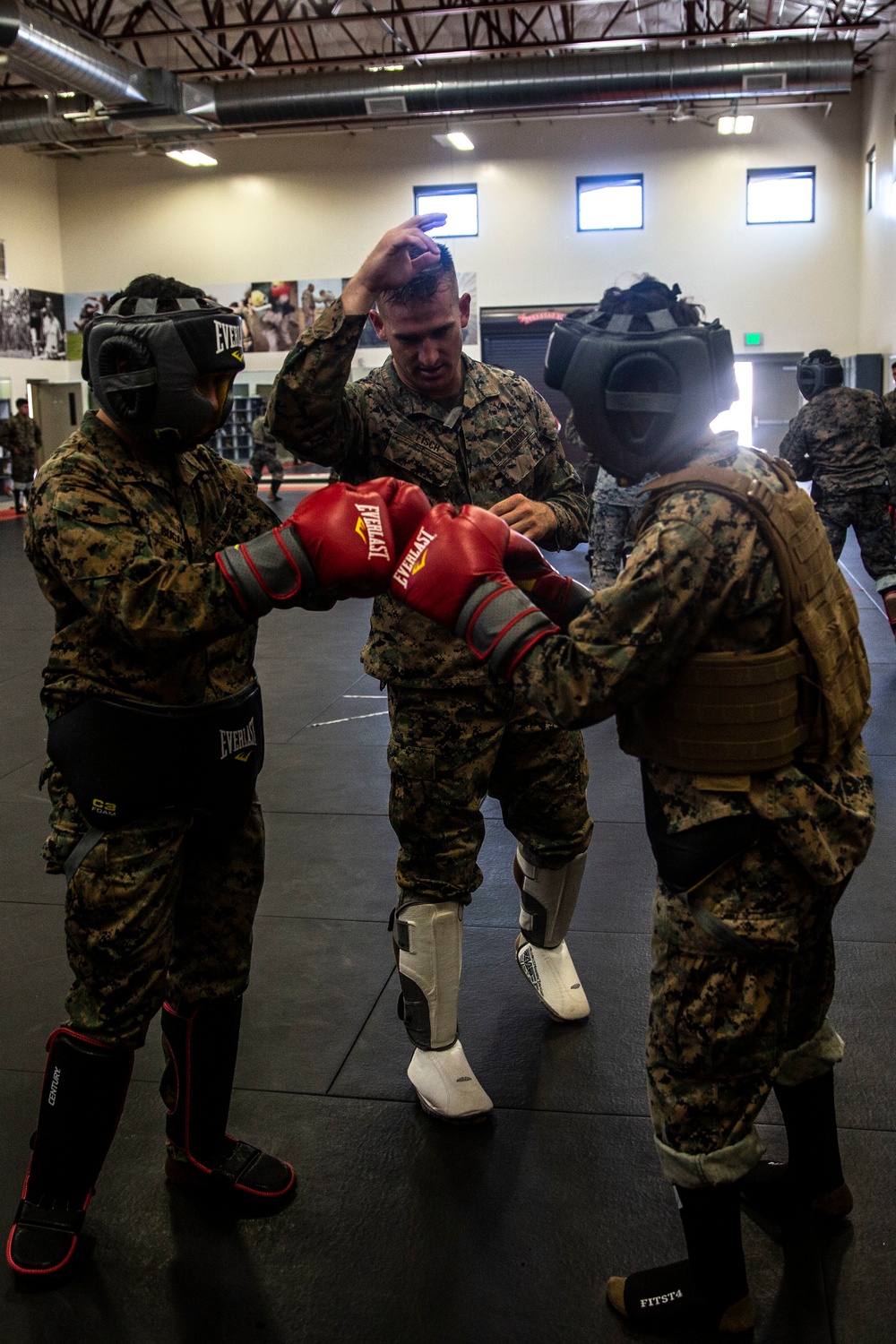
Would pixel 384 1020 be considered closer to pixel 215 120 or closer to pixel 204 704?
pixel 204 704

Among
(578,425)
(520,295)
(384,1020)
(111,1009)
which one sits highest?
(520,295)

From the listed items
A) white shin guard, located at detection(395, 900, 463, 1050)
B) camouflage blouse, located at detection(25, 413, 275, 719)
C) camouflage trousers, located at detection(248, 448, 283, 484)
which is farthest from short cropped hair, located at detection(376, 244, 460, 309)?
camouflage trousers, located at detection(248, 448, 283, 484)

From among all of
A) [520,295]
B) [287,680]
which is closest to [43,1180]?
[287,680]

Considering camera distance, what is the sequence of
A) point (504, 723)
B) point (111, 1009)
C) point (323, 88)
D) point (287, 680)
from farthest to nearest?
1. point (323, 88)
2. point (287, 680)
3. point (504, 723)
4. point (111, 1009)

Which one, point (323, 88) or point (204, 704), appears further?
point (323, 88)

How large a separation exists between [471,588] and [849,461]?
6.55 m

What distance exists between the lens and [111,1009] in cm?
206

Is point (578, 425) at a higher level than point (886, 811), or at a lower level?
higher

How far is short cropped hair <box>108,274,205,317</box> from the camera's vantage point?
208 centimetres

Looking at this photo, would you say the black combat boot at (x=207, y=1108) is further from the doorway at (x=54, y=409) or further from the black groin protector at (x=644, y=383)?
the doorway at (x=54, y=409)

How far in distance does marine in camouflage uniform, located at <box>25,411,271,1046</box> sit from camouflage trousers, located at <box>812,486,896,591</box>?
6.22m

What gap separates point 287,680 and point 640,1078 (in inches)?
186

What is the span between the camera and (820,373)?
795 cm

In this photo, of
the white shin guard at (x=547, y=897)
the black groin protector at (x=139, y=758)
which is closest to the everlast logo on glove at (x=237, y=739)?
the black groin protector at (x=139, y=758)
